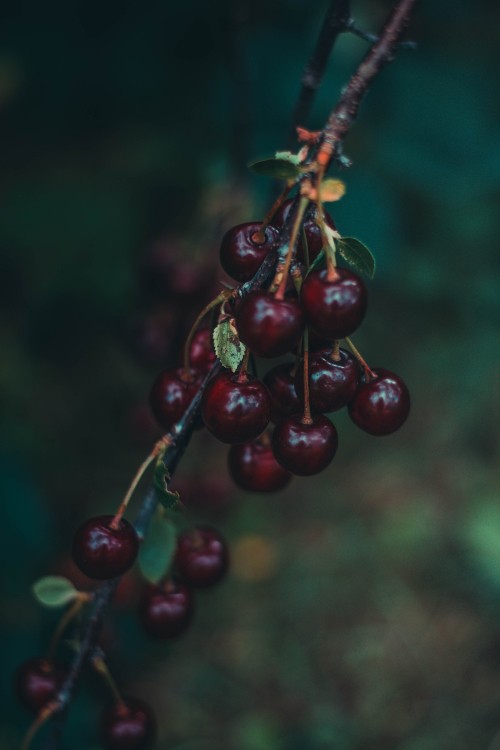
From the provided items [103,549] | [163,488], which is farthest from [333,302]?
[103,549]

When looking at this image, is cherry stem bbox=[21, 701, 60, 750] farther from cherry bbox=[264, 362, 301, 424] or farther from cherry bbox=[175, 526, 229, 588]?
cherry bbox=[264, 362, 301, 424]

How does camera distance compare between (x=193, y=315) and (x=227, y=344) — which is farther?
(x=193, y=315)

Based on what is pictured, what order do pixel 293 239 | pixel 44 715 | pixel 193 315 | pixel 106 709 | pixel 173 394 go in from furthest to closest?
pixel 193 315 < pixel 106 709 < pixel 44 715 < pixel 173 394 < pixel 293 239

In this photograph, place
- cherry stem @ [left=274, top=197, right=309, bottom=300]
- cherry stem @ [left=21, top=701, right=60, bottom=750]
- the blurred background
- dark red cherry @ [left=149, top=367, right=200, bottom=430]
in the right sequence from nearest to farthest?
cherry stem @ [left=274, top=197, right=309, bottom=300], dark red cherry @ [left=149, top=367, right=200, bottom=430], cherry stem @ [left=21, top=701, right=60, bottom=750], the blurred background

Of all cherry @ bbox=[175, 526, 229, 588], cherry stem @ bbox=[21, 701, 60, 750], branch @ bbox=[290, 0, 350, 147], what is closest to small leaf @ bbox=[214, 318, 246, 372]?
cherry @ bbox=[175, 526, 229, 588]

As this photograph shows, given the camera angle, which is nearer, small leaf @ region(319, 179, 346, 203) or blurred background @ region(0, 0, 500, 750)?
small leaf @ region(319, 179, 346, 203)

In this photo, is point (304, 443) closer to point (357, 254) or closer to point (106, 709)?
point (357, 254)

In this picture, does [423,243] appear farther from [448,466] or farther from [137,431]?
[137,431]
